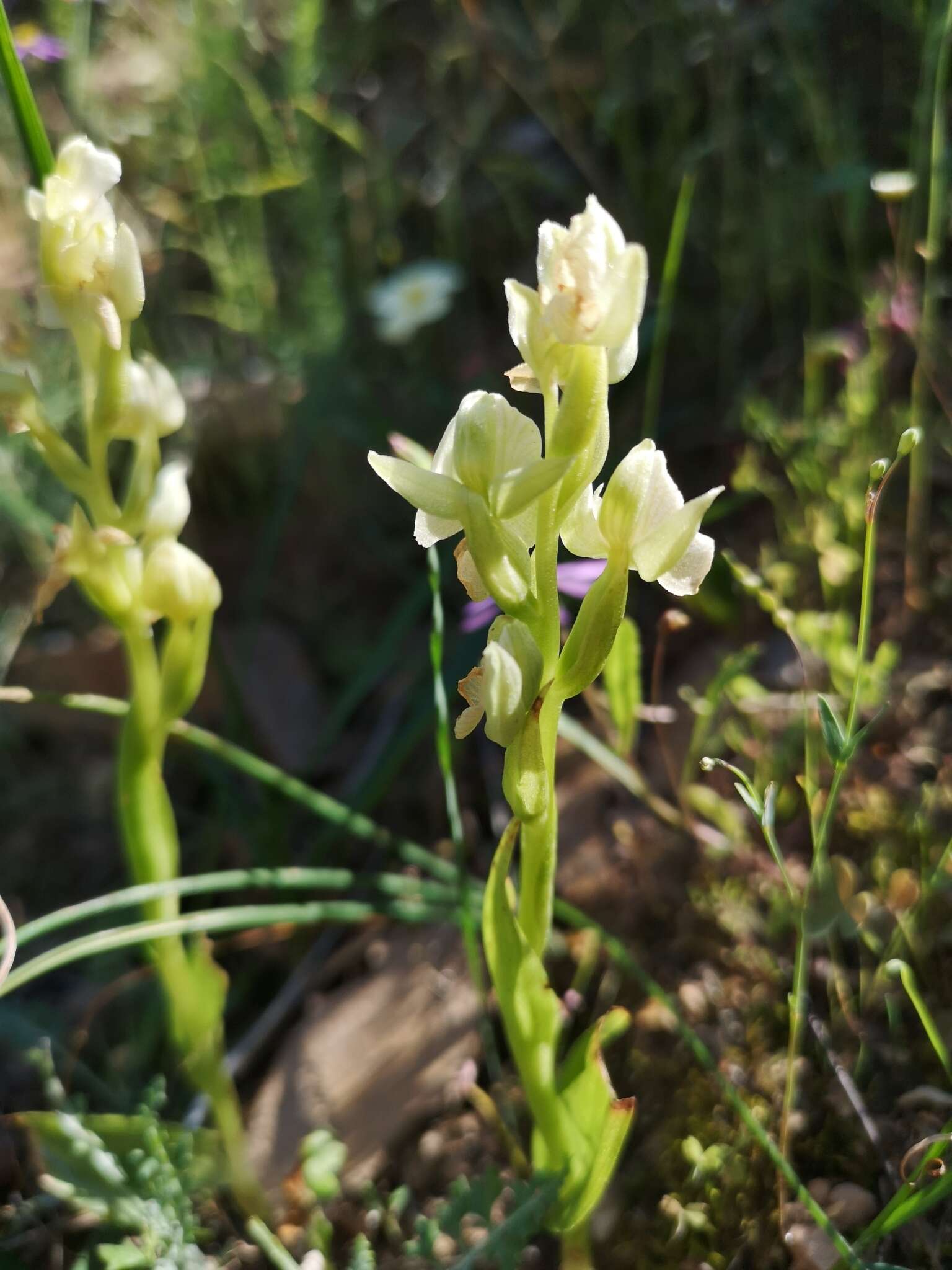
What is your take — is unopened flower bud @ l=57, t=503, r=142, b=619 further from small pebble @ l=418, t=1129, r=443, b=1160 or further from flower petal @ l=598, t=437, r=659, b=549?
small pebble @ l=418, t=1129, r=443, b=1160

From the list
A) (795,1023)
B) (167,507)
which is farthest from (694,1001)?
(167,507)

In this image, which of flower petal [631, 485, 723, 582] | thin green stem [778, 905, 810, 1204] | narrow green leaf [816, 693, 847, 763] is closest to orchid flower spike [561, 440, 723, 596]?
flower petal [631, 485, 723, 582]

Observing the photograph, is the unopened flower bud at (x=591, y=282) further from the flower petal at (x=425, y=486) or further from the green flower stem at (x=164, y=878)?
the green flower stem at (x=164, y=878)

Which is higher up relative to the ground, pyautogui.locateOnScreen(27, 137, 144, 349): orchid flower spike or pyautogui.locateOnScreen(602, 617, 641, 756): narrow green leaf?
pyautogui.locateOnScreen(27, 137, 144, 349): orchid flower spike

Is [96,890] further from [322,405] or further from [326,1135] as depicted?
[322,405]

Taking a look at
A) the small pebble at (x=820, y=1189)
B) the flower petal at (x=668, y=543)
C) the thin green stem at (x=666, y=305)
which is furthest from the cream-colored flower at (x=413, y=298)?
the small pebble at (x=820, y=1189)

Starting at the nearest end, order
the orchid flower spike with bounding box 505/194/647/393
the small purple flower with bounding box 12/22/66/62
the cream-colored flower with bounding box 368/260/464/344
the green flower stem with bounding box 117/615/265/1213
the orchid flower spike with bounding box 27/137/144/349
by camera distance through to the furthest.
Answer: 1. the orchid flower spike with bounding box 505/194/647/393
2. the orchid flower spike with bounding box 27/137/144/349
3. the green flower stem with bounding box 117/615/265/1213
4. the small purple flower with bounding box 12/22/66/62
5. the cream-colored flower with bounding box 368/260/464/344

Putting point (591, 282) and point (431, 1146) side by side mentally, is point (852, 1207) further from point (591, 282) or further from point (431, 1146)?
point (591, 282)

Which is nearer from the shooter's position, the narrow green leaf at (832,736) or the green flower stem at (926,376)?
the narrow green leaf at (832,736)
